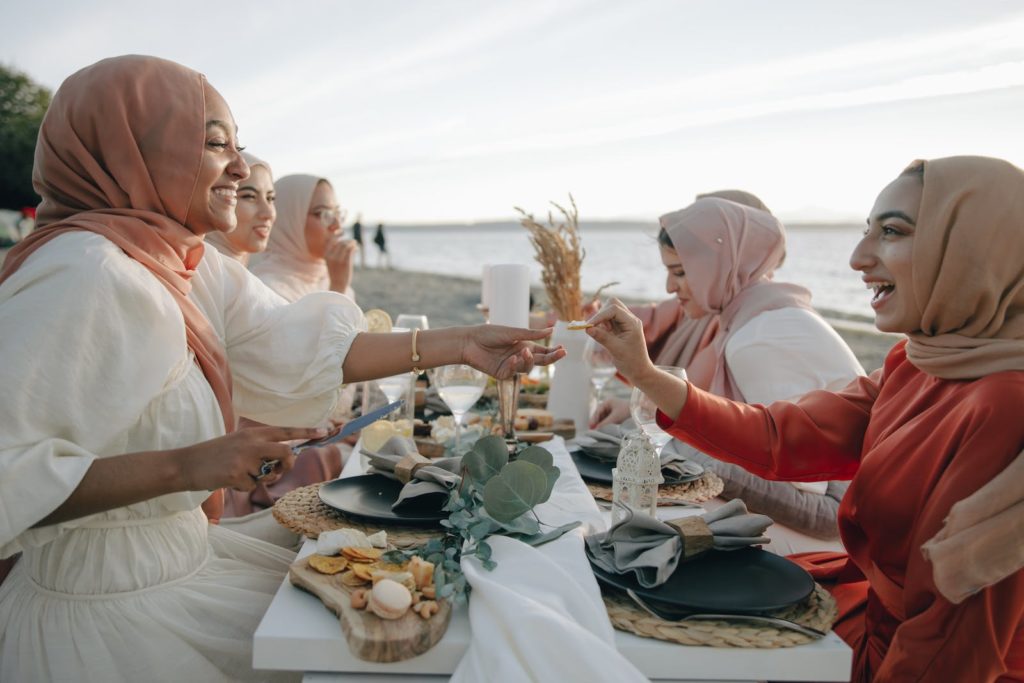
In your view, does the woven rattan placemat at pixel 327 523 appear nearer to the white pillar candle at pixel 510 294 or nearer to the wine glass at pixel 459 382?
the wine glass at pixel 459 382

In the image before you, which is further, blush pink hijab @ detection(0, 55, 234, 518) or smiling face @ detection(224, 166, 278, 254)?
smiling face @ detection(224, 166, 278, 254)

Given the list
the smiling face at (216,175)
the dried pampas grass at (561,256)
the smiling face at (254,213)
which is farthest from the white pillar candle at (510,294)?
the smiling face at (254,213)

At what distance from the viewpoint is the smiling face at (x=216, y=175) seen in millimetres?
2100

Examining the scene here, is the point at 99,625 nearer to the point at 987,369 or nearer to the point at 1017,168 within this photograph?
the point at 987,369

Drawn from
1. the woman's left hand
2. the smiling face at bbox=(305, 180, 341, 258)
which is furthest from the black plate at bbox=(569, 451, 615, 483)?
the smiling face at bbox=(305, 180, 341, 258)

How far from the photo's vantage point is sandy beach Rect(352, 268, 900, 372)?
37.8 feet

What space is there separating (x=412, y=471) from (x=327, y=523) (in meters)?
0.24

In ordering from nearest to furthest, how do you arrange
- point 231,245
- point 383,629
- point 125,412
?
point 383,629, point 125,412, point 231,245

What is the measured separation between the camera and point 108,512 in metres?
1.80

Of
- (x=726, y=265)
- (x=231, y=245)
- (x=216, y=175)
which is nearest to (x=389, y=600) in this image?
(x=216, y=175)

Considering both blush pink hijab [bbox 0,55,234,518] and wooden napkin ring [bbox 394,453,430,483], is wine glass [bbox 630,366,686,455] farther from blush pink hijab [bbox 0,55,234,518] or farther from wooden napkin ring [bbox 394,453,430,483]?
blush pink hijab [bbox 0,55,234,518]

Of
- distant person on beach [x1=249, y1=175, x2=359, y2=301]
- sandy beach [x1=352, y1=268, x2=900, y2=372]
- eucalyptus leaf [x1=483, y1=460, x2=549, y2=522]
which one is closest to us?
eucalyptus leaf [x1=483, y1=460, x2=549, y2=522]

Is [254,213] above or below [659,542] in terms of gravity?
above

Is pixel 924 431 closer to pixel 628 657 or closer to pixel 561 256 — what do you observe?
pixel 628 657
